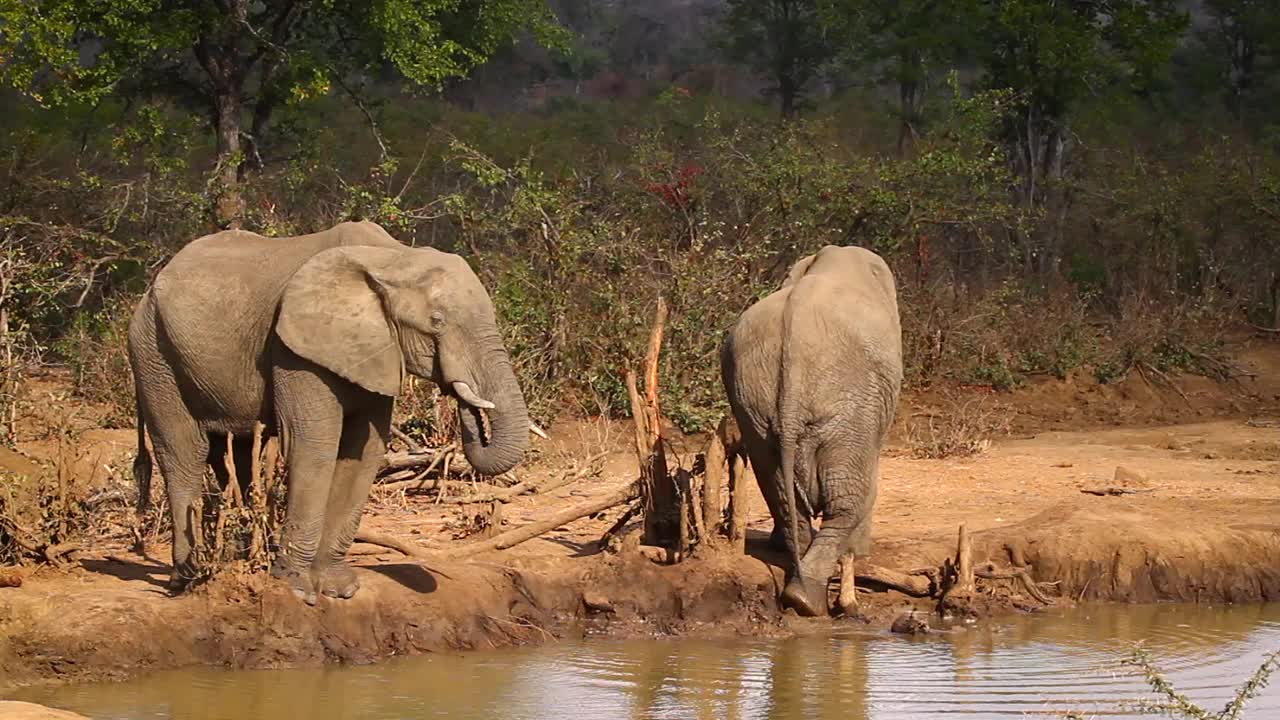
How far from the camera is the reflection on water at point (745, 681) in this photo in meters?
7.96

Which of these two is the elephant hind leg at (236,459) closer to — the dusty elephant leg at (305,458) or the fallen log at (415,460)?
the dusty elephant leg at (305,458)

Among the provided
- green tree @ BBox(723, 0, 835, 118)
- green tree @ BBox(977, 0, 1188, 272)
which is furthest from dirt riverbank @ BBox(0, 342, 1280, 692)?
green tree @ BBox(723, 0, 835, 118)

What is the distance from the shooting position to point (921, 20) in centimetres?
2941

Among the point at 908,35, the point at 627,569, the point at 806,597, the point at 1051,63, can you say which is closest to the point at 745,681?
the point at 806,597

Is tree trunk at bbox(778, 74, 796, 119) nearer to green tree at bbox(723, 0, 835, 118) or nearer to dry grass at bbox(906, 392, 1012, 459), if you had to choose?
green tree at bbox(723, 0, 835, 118)

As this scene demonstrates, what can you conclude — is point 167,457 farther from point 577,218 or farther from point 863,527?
point 577,218

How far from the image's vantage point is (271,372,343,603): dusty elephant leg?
27.6 ft

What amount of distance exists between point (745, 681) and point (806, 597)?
1013 mm

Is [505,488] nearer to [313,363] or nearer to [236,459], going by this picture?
[236,459]

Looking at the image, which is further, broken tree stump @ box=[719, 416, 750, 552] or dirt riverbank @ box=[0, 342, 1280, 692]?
broken tree stump @ box=[719, 416, 750, 552]

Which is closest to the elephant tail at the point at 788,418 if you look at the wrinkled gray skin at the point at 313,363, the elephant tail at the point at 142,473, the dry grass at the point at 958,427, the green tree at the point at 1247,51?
the wrinkled gray skin at the point at 313,363

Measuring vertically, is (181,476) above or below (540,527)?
above

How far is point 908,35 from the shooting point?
3042 centimetres

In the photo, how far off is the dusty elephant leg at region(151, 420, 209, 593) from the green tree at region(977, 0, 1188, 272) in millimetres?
14886
